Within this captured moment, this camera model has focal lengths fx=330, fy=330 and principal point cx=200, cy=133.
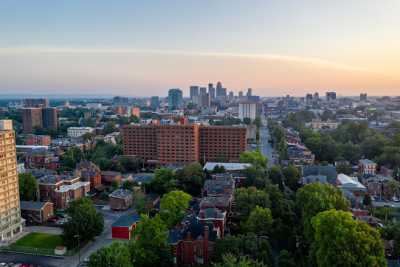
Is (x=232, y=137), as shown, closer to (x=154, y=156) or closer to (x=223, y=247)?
(x=154, y=156)

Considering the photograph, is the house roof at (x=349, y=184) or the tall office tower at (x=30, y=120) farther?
the tall office tower at (x=30, y=120)

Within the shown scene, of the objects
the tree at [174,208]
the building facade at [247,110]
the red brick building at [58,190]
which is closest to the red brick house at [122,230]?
the tree at [174,208]

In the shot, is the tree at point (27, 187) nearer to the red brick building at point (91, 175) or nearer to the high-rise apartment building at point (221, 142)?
the red brick building at point (91, 175)

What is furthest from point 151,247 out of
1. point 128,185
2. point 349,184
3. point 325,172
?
point 325,172

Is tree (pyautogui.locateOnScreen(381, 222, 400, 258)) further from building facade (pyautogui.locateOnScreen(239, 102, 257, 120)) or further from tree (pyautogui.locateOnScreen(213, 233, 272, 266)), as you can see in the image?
building facade (pyautogui.locateOnScreen(239, 102, 257, 120))

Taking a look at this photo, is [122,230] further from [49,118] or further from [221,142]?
[49,118]

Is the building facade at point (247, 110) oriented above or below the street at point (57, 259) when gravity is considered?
above
